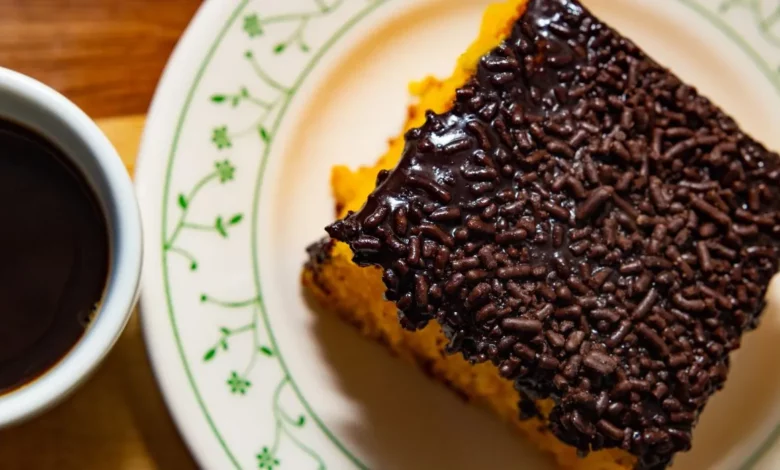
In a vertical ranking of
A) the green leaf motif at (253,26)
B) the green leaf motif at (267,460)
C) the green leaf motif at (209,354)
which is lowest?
the green leaf motif at (267,460)

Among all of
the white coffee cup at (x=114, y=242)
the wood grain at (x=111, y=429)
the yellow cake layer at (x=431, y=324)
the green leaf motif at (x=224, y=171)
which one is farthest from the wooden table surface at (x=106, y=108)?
the yellow cake layer at (x=431, y=324)

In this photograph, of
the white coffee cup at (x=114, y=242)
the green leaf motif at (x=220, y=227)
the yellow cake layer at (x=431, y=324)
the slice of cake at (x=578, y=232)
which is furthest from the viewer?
the green leaf motif at (x=220, y=227)

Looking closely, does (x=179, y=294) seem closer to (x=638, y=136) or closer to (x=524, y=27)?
(x=524, y=27)

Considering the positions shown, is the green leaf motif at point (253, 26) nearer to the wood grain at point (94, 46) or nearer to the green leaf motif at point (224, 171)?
the wood grain at point (94, 46)

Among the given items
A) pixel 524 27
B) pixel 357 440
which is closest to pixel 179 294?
pixel 357 440

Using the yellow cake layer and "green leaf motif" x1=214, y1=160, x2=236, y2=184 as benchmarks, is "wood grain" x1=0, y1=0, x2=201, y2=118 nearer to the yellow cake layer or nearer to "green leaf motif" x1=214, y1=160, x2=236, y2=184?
"green leaf motif" x1=214, y1=160, x2=236, y2=184

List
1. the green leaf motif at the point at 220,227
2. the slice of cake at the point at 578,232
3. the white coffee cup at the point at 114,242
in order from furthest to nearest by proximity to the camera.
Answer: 1. the green leaf motif at the point at 220,227
2. the slice of cake at the point at 578,232
3. the white coffee cup at the point at 114,242
